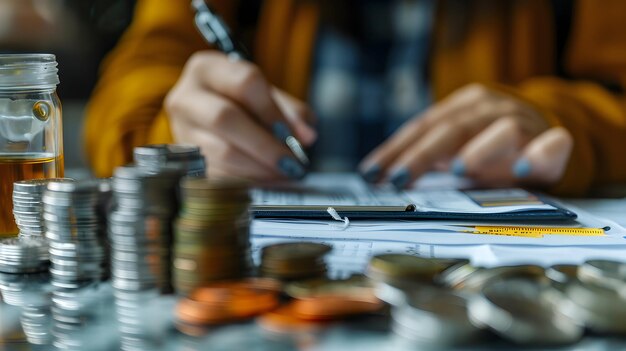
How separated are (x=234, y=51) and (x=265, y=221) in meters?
0.35

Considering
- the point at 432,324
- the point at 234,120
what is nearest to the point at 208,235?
the point at 432,324

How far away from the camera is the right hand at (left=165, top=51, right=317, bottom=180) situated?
0.72 meters

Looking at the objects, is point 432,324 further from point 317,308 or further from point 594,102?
point 594,102

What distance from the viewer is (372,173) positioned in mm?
765

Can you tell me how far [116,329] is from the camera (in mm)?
346

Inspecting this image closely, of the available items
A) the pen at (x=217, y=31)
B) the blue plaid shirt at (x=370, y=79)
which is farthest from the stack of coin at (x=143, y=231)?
the blue plaid shirt at (x=370, y=79)

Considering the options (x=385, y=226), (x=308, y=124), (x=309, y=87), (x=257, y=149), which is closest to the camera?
(x=385, y=226)

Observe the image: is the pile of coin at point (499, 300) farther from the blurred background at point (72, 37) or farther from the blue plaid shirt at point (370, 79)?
the blurred background at point (72, 37)

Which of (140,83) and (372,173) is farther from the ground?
(140,83)

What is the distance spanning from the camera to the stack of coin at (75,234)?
1.40 feet

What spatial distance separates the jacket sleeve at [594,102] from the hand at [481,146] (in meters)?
0.05

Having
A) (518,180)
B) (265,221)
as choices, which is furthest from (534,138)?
(265,221)

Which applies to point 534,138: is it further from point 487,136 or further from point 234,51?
point 234,51

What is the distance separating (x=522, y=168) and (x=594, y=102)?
0.26 meters
